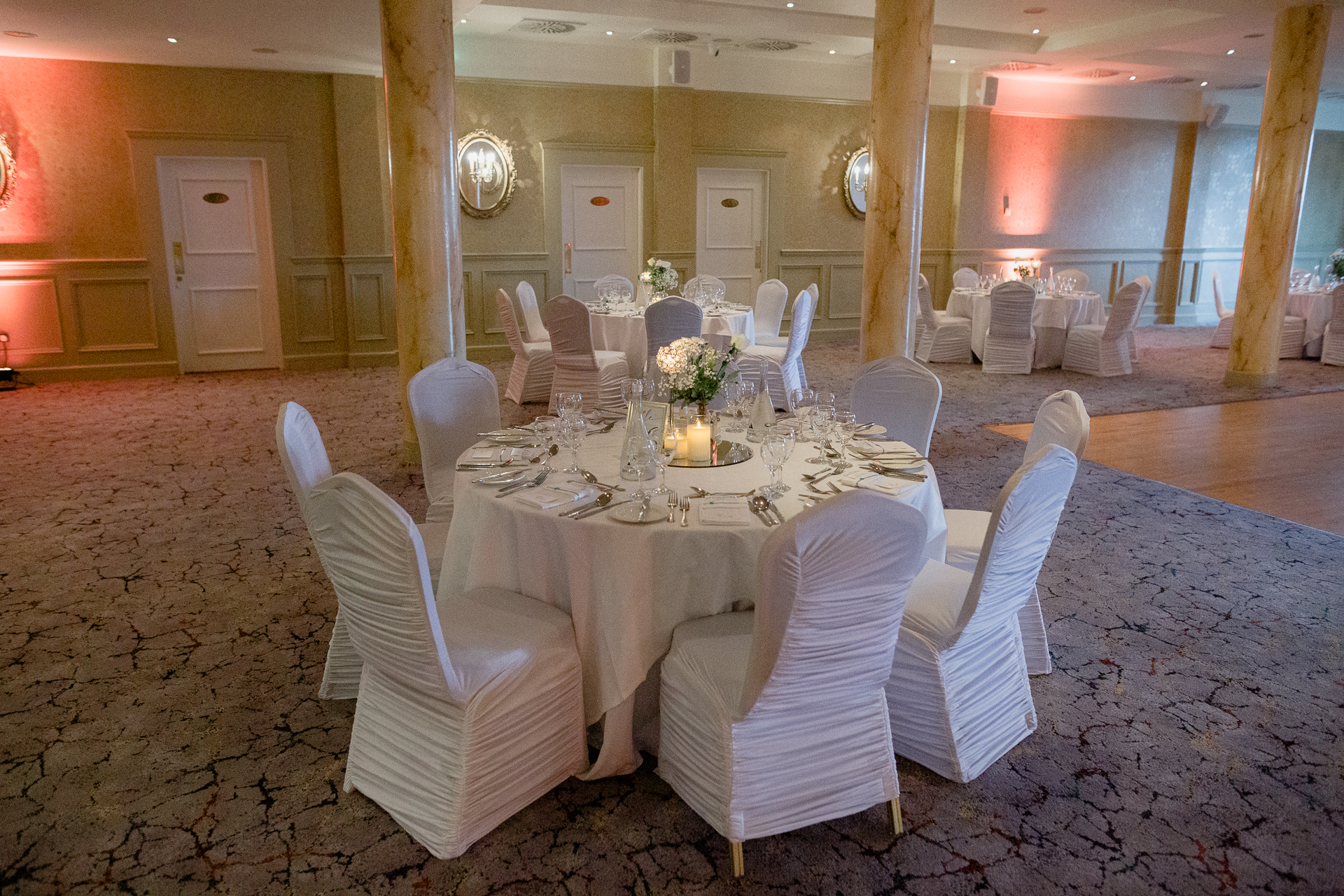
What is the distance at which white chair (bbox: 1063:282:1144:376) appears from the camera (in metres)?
8.95

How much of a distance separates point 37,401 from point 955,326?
29.5 ft

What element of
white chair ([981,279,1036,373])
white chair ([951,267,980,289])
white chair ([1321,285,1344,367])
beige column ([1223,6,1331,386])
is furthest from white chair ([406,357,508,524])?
white chair ([1321,285,1344,367])

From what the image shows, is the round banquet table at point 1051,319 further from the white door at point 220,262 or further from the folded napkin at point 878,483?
the white door at point 220,262

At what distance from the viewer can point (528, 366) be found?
7.66 m

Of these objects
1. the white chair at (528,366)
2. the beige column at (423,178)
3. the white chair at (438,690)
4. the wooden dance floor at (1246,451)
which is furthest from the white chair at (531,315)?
the white chair at (438,690)

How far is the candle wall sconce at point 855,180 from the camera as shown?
442 inches

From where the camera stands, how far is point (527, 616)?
264 centimetres

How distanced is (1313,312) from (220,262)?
1187 centimetres

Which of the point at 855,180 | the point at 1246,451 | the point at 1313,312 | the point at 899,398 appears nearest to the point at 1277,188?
the point at 1313,312

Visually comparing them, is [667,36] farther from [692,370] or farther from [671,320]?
[692,370]

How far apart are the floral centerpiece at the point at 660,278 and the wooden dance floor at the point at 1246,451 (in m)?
3.00

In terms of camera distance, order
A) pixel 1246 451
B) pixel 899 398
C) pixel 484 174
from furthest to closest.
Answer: pixel 484 174 → pixel 1246 451 → pixel 899 398

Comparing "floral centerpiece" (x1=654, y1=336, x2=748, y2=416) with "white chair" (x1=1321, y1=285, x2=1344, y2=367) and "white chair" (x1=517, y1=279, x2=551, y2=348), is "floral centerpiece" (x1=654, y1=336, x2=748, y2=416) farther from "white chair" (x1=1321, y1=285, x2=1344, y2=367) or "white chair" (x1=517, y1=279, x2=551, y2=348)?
"white chair" (x1=1321, y1=285, x2=1344, y2=367)

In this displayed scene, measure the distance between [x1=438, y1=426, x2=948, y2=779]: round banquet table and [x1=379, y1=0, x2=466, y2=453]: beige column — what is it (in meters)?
2.88
